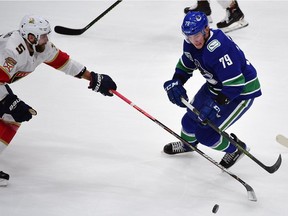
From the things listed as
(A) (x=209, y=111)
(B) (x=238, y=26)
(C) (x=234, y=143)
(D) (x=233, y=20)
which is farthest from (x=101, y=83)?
(B) (x=238, y=26)

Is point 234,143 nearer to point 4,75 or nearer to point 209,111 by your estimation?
point 209,111

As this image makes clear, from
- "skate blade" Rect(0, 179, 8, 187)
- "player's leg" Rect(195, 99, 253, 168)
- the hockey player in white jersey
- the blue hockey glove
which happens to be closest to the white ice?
"skate blade" Rect(0, 179, 8, 187)

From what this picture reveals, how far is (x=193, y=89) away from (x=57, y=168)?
5.22 ft

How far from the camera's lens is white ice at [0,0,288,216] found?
9.50ft

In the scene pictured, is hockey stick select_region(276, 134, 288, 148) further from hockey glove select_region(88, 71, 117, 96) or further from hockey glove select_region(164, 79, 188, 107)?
hockey glove select_region(88, 71, 117, 96)

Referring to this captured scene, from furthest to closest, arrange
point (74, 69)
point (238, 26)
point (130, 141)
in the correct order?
point (238, 26)
point (130, 141)
point (74, 69)

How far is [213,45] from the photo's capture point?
288 cm

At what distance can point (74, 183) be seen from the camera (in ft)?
10.1

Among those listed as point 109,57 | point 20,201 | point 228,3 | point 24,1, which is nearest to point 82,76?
point 20,201

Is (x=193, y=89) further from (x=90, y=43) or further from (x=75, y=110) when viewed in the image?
(x=90, y=43)

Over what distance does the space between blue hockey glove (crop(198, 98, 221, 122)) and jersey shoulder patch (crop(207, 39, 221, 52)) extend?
29 cm

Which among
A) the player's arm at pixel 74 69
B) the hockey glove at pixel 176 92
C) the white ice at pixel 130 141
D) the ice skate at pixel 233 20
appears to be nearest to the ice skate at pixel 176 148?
the white ice at pixel 130 141

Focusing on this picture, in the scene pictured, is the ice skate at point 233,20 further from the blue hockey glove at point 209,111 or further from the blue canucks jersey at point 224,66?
the blue hockey glove at point 209,111

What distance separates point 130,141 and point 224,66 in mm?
1010
